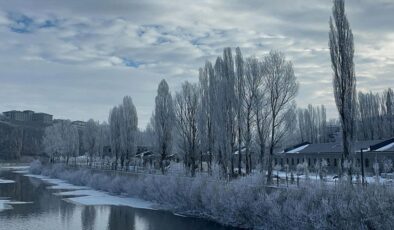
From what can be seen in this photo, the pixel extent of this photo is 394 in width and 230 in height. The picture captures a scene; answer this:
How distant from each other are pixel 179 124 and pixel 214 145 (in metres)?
7.16

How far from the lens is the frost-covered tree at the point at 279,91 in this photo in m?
29.8

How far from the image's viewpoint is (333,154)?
43.2 meters

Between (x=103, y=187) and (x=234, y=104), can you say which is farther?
(x=103, y=187)

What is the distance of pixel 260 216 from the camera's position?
21.4 metres

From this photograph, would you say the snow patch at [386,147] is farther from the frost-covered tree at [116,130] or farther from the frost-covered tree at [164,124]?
the frost-covered tree at [116,130]

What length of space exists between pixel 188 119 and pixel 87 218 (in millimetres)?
15860

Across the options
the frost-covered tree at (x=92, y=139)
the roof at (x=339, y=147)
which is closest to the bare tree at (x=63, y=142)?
the frost-covered tree at (x=92, y=139)

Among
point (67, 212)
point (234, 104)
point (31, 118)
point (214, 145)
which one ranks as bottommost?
point (67, 212)

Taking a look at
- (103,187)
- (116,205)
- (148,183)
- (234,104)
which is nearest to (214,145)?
(234,104)

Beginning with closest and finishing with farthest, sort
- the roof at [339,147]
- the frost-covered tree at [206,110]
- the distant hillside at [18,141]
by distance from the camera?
the frost-covered tree at [206,110], the roof at [339,147], the distant hillside at [18,141]

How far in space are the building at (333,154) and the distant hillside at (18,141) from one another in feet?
279

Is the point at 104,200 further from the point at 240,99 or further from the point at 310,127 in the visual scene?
the point at 310,127

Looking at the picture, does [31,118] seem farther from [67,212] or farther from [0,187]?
[67,212]

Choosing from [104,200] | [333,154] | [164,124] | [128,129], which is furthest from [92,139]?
[333,154]
